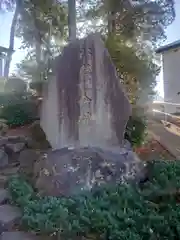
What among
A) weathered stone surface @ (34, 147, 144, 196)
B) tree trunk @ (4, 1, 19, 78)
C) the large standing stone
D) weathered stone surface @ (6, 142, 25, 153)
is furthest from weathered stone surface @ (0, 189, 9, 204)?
tree trunk @ (4, 1, 19, 78)

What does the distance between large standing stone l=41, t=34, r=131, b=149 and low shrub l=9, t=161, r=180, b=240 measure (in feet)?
3.08

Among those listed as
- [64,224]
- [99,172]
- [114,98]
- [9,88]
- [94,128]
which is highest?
[9,88]

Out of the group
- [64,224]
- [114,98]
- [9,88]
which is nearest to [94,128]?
[114,98]

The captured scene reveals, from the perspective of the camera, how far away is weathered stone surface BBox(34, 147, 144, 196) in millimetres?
3531

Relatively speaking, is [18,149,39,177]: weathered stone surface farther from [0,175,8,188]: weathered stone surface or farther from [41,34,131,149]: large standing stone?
[41,34,131,149]: large standing stone

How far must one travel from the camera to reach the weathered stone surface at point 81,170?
11.6ft

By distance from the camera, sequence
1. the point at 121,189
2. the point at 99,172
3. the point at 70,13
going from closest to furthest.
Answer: the point at 121,189, the point at 99,172, the point at 70,13

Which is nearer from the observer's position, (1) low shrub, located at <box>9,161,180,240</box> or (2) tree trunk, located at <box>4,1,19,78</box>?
(1) low shrub, located at <box>9,161,180,240</box>

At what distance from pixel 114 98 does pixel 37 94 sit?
4573mm

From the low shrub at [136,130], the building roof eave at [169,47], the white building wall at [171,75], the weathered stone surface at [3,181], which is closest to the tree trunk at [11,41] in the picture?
the building roof eave at [169,47]

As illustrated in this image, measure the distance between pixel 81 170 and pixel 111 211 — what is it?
86 cm

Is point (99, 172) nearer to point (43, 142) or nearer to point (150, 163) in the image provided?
point (150, 163)

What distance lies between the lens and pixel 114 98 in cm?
427

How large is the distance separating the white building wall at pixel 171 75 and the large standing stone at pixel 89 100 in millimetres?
8872
